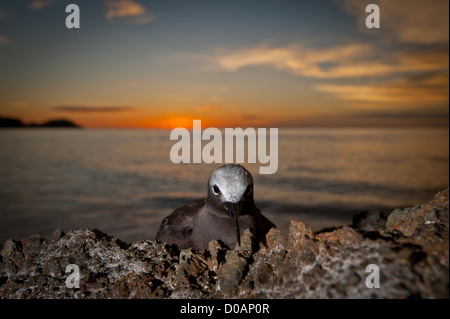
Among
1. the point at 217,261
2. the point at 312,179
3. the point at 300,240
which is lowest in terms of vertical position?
the point at 312,179

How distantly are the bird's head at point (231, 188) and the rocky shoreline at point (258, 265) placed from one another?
147 centimetres

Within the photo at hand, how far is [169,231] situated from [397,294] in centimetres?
351

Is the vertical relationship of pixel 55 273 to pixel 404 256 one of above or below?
below

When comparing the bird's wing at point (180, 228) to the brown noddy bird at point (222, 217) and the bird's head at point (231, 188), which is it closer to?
the brown noddy bird at point (222, 217)

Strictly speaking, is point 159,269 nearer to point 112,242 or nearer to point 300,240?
point 112,242

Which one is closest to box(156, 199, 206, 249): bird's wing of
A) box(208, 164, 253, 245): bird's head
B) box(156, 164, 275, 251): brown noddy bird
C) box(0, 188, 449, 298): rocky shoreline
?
box(156, 164, 275, 251): brown noddy bird

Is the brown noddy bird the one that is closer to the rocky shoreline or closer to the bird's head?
the bird's head

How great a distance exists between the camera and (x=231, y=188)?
463 centimetres

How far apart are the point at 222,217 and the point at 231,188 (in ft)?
1.49

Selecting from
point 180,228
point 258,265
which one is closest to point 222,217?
point 180,228

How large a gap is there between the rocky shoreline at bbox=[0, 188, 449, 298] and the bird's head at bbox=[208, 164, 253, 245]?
4.82ft

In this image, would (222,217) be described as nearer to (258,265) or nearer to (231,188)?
(231,188)
